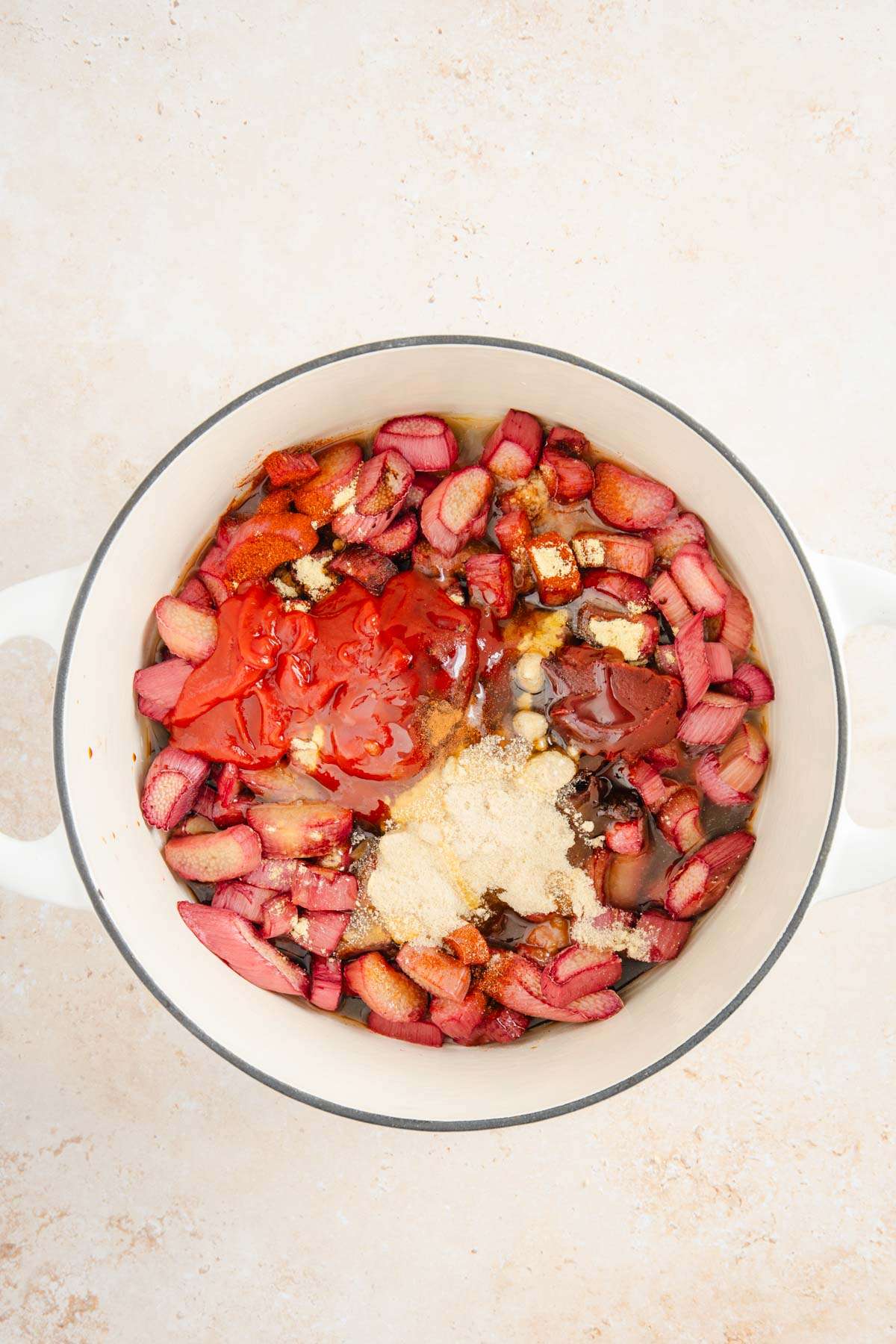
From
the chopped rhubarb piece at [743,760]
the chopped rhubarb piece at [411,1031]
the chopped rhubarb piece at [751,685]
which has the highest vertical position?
the chopped rhubarb piece at [751,685]

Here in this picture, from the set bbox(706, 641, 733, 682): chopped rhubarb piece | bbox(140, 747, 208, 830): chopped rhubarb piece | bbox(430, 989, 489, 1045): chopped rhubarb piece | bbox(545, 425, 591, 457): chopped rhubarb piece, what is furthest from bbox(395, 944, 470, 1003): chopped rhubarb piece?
bbox(545, 425, 591, 457): chopped rhubarb piece

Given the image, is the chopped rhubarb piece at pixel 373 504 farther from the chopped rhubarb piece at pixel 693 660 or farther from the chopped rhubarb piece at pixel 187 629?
the chopped rhubarb piece at pixel 693 660

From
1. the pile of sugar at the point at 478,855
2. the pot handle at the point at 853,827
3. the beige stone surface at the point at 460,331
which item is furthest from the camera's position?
the beige stone surface at the point at 460,331

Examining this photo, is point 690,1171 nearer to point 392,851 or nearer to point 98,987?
point 392,851

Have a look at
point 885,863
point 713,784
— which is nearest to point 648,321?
point 713,784

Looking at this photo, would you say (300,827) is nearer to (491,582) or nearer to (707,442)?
(491,582)

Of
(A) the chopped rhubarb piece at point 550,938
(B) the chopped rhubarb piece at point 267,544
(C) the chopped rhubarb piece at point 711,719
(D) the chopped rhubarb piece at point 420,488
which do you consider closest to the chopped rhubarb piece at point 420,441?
(D) the chopped rhubarb piece at point 420,488
